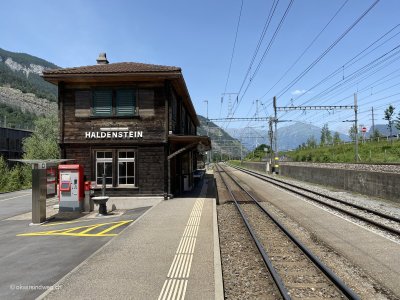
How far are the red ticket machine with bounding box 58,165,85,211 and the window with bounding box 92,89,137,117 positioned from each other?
3867mm

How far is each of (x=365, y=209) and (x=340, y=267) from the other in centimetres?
784

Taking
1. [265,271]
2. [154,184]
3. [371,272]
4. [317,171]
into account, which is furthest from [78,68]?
[317,171]

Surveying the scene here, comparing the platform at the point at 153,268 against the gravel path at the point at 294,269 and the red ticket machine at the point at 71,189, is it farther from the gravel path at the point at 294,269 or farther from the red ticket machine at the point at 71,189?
the red ticket machine at the point at 71,189

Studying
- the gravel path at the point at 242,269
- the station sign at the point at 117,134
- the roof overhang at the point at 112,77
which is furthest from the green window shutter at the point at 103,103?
the gravel path at the point at 242,269

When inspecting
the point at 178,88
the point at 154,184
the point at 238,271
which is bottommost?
the point at 238,271

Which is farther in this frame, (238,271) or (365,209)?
(365,209)

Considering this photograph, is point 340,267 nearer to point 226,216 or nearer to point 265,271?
point 265,271

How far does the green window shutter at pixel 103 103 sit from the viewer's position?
17.8 m

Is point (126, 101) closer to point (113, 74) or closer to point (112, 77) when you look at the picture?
point (112, 77)

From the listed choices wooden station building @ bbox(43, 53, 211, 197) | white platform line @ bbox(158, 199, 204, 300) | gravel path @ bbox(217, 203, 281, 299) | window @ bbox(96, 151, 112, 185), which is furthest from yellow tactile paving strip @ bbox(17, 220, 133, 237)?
window @ bbox(96, 151, 112, 185)

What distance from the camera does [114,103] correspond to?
17812 millimetres

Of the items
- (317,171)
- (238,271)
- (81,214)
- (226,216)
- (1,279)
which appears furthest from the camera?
(317,171)

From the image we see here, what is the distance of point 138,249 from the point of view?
8414 millimetres

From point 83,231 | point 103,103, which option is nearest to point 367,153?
point 103,103
